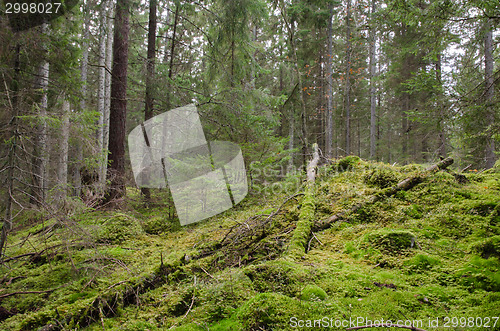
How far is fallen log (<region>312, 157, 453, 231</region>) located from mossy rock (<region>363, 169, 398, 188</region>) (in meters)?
0.20

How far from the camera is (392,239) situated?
10.1ft

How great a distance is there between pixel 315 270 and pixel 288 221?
1.57m

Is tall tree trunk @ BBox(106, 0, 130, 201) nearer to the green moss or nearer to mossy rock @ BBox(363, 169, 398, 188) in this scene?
the green moss

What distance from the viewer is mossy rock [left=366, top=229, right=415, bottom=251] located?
9.74 feet

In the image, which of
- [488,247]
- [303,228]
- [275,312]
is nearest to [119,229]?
[303,228]

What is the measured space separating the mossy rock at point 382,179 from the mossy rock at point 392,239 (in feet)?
5.43

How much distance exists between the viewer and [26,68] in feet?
16.7

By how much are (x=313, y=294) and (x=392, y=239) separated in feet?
4.86

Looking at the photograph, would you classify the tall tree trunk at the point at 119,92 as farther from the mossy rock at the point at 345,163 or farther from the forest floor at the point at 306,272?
the mossy rock at the point at 345,163

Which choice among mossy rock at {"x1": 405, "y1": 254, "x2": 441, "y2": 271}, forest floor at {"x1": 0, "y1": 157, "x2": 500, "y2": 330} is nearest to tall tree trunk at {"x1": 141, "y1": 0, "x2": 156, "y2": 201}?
forest floor at {"x1": 0, "y1": 157, "x2": 500, "y2": 330}

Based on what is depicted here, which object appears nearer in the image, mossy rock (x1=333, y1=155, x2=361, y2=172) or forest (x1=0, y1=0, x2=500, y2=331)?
forest (x1=0, y1=0, x2=500, y2=331)

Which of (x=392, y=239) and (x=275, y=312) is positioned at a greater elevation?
(x=392, y=239)

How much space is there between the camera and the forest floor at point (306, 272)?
2.03 meters

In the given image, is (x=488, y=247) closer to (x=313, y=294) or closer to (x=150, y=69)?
(x=313, y=294)
